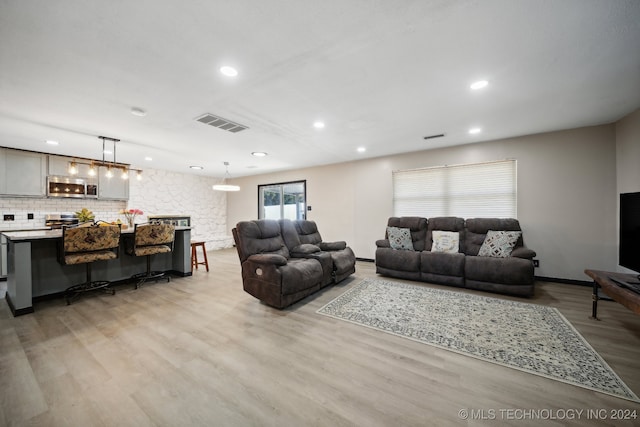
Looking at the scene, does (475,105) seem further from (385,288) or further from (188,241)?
(188,241)

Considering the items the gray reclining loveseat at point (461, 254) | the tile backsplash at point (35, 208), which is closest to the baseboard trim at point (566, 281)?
the gray reclining loveseat at point (461, 254)

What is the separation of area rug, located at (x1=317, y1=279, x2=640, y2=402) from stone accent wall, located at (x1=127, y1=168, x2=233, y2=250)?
6090 millimetres

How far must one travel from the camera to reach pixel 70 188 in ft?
16.7

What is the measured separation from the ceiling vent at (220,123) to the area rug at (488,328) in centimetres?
288

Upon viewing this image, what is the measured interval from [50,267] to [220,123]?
3085 millimetres

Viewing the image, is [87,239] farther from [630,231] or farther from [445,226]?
[630,231]

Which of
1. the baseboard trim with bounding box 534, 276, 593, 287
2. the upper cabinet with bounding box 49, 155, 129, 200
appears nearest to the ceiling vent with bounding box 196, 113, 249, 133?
the upper cabinet with bounding box 49, 155, 129, 200

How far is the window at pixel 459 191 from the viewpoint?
424cm

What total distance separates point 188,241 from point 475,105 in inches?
199

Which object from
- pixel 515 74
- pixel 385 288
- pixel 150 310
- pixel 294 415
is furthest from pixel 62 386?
pixel 515 74

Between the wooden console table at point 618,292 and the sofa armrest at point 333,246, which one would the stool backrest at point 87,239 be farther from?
the wooden console table at point 618,292

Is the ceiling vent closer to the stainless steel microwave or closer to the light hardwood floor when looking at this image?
the light hardwood floor

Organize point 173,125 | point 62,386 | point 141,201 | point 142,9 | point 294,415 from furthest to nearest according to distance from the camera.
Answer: point 141,201 < point 173,125 < point 62,386 < point 142,9 < point 294,415

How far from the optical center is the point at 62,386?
5.22 feet
